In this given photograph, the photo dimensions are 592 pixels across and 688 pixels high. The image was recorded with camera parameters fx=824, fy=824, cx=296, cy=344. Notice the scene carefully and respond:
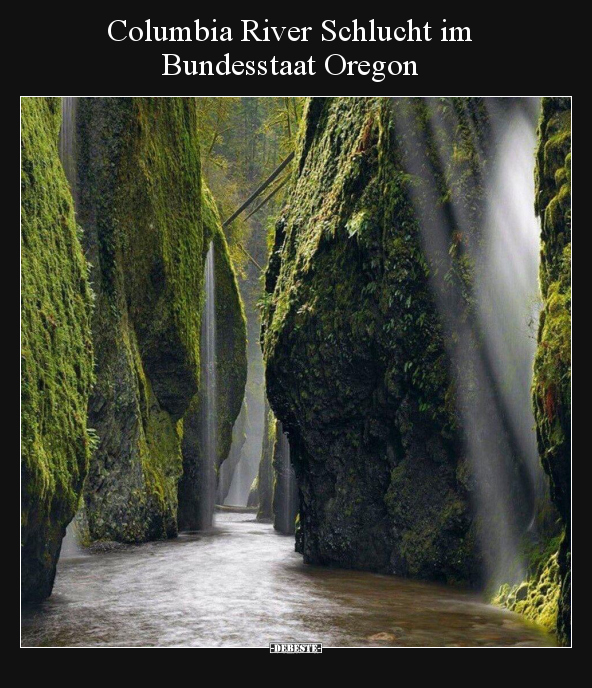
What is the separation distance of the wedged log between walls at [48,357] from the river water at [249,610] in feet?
Result: 2.97

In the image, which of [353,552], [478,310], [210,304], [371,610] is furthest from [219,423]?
[371,610]

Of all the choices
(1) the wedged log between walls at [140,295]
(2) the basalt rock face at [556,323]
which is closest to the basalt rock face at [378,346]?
(2) the basalt rock face at [556,323]

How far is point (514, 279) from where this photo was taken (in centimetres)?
1031

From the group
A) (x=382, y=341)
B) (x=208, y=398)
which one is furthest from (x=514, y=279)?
(x=208, y=398)

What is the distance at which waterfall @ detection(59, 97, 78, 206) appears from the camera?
1513cm

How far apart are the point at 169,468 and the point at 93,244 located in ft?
18.9

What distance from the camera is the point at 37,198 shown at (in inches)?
340

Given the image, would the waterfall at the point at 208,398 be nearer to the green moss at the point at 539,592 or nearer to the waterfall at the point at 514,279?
the waterfall at the point at 514,279

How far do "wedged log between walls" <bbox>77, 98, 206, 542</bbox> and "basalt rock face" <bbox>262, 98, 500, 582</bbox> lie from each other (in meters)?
3.63

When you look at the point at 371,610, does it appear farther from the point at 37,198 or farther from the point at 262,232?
the point at 262,232

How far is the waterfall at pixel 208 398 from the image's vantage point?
2365 centimetres

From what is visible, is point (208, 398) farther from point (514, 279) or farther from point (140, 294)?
point (514, 279)

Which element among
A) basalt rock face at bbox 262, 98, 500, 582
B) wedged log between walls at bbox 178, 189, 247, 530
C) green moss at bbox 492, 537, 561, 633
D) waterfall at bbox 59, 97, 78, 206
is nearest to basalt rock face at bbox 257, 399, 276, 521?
wedged log between walls at bbox 178, 189, 247, 530

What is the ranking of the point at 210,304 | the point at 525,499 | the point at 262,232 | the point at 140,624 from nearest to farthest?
the point at 140,624
the point at 525,499
the point at 210,304
the point at 262,232
